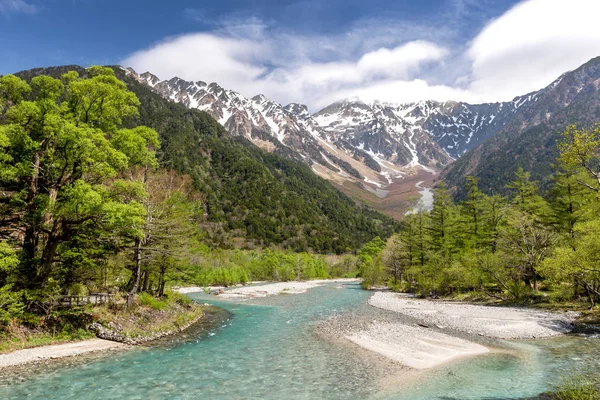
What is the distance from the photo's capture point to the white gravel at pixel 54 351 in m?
18.7

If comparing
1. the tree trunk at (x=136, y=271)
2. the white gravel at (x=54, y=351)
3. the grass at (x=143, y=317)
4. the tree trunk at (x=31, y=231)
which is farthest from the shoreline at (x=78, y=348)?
the tree trunk at (x=31, y=231)

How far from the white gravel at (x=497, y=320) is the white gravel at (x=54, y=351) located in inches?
1026

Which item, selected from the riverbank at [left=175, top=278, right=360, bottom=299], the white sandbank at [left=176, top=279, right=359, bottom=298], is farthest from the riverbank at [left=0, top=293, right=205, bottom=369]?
the white sandbank at [left=176, top=279, right=359, bottom=298]

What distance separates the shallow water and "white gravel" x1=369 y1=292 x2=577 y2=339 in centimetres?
293

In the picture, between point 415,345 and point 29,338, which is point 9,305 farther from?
point 415,345

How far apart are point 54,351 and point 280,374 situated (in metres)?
13.4

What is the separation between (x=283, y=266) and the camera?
12381cm

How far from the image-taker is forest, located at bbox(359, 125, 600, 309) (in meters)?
32.3


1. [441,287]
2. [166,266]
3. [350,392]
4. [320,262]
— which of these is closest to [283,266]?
[320,262]

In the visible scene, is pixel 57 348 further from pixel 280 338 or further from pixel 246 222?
pixel 246 222

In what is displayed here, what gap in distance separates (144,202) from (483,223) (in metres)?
49.0

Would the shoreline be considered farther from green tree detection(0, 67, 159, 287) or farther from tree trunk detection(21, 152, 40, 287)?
tree trunk detection(21, 152, 40, 287)

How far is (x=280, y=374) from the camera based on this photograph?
716 inches

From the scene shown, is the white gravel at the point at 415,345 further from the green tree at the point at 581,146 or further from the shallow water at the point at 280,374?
the green tree at the point at 581,146
